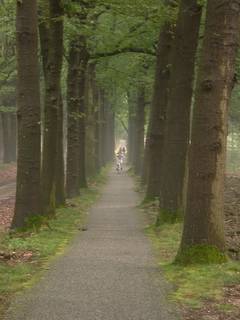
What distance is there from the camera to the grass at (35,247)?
8.95 m

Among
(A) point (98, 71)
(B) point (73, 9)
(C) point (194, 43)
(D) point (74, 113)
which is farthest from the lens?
(A) point (98, 71)

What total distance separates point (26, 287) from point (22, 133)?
6.40m

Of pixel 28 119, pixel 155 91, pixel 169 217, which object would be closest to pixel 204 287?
pixel 28 119

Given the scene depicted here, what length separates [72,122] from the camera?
80.5ft

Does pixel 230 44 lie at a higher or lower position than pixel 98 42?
lower

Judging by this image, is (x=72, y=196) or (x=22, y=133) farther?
(x=72, y=196)

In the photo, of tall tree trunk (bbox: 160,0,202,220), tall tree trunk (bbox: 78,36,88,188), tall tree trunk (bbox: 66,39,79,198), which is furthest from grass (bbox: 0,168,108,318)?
tall tree trunk (bbox: 78,36,88,188)

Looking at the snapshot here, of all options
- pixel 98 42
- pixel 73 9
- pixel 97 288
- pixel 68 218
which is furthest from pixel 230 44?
pixel 98 42

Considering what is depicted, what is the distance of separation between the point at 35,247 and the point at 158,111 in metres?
11.9

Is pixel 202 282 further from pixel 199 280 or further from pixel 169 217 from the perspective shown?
pixel 169 217

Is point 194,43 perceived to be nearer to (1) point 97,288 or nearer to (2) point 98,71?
(1) point 97,288

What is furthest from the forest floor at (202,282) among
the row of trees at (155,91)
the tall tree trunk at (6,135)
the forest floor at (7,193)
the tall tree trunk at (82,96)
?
the tall tree trunk at (6,135)

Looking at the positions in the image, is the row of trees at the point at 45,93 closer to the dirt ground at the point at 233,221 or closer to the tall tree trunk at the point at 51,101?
the tall tree trunk at the point at 51,101

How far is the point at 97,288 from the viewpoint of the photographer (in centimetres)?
848
